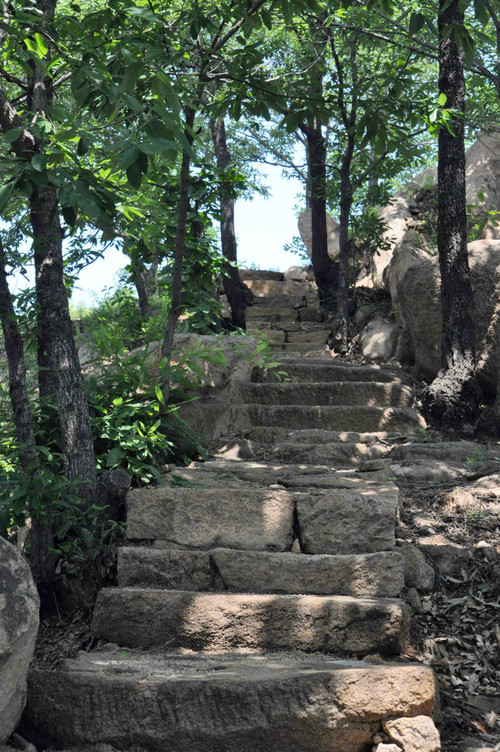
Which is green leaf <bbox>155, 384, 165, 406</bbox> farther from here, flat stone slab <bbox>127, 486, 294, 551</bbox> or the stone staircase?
flat stone slab <bbox>127, 486, 294, 551</bbox>

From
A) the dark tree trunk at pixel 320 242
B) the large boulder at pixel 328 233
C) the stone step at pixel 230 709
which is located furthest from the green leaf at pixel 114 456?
the large boulder at pixel 328 233

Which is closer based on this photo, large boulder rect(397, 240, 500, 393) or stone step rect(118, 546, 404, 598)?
stone step rect(118, 546, 404, 598)

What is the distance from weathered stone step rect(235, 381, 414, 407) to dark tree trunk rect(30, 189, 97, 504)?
2.65 metres

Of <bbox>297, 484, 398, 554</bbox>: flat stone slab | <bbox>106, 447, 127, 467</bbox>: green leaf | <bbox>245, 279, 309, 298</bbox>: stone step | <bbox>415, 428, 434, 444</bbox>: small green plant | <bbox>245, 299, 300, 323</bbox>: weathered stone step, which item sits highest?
<bbox>245, 279, 309, 298</bbox>: stone step

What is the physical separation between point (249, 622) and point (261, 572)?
34cm

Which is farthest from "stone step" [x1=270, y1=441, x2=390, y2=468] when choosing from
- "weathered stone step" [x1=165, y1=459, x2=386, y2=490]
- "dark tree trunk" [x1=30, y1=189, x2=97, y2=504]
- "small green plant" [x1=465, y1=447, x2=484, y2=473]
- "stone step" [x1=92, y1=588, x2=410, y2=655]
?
"stone step" [x1=92, y1=588, x2=410, y2=655]

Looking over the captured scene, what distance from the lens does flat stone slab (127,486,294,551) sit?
385 centimetres

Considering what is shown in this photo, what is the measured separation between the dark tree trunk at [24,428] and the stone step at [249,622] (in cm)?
47

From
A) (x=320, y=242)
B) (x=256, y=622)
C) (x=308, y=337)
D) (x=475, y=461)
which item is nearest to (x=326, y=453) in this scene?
(x=475, y=461)

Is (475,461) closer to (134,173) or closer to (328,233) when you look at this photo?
(134,173)

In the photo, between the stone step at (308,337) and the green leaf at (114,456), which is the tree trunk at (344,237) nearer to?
the stone step at (308,337)

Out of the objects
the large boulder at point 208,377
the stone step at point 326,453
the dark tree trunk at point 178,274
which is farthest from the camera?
the large boulder at point 208,377

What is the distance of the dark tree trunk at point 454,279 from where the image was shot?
6.06 m

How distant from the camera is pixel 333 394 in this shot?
21.7ft
